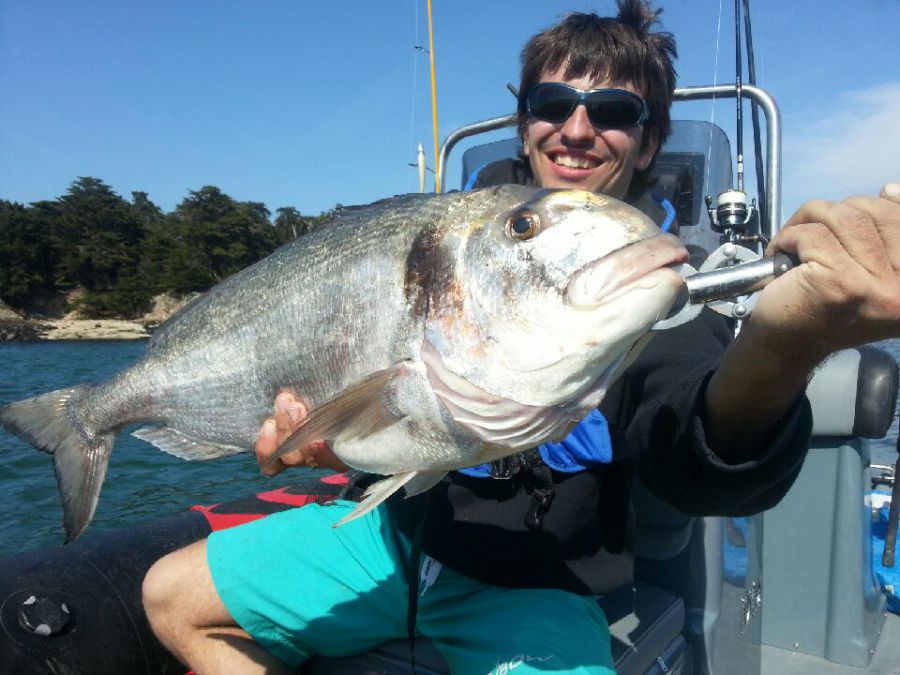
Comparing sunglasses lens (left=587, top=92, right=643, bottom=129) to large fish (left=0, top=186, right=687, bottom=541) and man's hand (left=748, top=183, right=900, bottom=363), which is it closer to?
large fish (left=0, top=186, right=687, bottom=541)

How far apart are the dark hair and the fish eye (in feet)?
4.56

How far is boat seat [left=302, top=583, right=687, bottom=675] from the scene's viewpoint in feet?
6.99

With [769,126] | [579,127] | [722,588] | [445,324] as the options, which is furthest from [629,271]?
[769,126]

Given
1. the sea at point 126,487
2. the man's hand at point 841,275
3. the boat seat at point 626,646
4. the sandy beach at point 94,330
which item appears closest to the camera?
the man's hand at point 841,275

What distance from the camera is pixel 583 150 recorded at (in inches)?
100

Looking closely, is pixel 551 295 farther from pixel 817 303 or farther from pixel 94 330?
pixel 94 330

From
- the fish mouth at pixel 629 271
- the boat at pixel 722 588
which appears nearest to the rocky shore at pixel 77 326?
the boat at pixel 722 588

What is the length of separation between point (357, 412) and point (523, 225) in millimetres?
602

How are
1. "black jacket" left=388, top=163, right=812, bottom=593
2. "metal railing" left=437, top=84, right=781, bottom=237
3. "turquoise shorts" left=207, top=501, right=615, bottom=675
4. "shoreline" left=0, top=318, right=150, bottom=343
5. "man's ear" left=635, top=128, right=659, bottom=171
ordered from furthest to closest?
"shoreline" left=0, top=318, right=150, bottom=343 < "metal railing" left=437, top=84, right=781, bottom=237 < "man's ear" left=635, top=128, right=659, bottom=171 < "turquoise shorts" left=207, top=501, right=615, bottom=675 < "black jacket" left=388, top=163, right=812, bottom=593

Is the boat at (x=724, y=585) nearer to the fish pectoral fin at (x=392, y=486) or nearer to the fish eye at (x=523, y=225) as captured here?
the fish pectoral fin at (x=392, y=486)

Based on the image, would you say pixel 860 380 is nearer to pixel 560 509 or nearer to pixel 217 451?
pixel 560 509

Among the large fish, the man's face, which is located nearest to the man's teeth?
the man's face

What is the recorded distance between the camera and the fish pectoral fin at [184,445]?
219 centimetres

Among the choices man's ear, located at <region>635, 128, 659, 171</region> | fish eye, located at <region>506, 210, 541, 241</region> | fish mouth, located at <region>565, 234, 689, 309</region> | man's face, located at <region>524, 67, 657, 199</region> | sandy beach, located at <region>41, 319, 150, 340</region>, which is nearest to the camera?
fish mouth, located at <region>565, 234, 689, 309</region>
